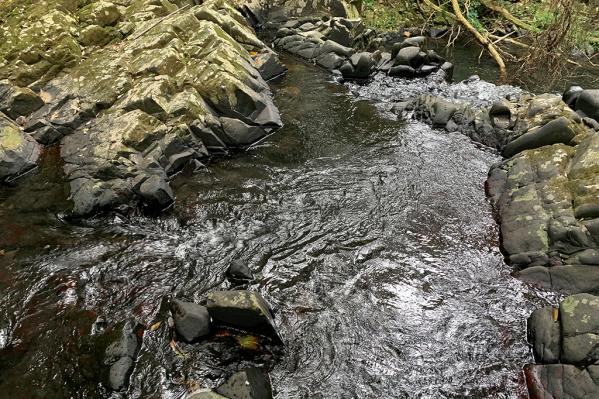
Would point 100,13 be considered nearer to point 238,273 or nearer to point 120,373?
point 238,273

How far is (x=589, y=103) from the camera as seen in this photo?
32.0 ft

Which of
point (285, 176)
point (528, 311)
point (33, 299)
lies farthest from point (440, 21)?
point (33, 299)

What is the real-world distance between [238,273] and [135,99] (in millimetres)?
5314

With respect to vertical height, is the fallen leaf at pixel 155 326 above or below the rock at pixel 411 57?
above

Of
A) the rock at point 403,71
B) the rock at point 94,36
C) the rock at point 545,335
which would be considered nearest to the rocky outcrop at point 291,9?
the rock at point 403,71

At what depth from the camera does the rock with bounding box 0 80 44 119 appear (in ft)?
31.4

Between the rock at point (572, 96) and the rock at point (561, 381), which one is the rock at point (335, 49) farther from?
the rock at point (561, 381)

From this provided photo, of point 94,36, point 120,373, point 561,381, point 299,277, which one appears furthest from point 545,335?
point 94,36

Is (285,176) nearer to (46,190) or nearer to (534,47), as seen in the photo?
(46,190)

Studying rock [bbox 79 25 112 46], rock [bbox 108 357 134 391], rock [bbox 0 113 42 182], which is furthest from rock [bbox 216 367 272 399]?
rock [bbox 79 25 112 46]

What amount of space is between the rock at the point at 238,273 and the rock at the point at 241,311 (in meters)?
0.81

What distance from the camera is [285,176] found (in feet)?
29.9

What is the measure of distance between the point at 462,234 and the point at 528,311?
5.70ft

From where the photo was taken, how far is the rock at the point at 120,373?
4934mm
